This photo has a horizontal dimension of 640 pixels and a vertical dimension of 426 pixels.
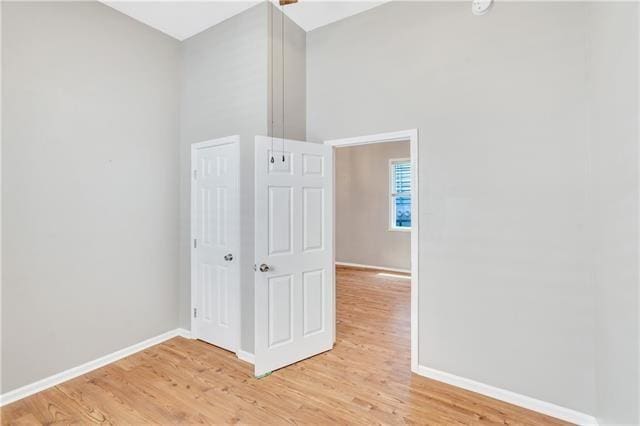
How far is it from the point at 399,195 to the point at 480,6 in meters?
4.50

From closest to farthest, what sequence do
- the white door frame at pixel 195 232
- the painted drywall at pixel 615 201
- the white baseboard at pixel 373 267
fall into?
1. the painted drywall at pixel 615 201
2. the white door frame at pixel 195 232
3. the white baseboard at pixel 373 267

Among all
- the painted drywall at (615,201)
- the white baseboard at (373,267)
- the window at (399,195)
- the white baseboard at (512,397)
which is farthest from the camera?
the window at (399,195)

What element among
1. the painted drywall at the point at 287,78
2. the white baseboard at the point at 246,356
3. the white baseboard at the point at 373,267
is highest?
the painted drywall at the point at 287,78

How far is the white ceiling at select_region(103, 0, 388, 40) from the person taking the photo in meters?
2.78

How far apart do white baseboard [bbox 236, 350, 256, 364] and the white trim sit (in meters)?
0.85

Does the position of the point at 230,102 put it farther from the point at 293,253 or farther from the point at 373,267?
the point at 373,267

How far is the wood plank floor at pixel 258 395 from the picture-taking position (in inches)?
80.5

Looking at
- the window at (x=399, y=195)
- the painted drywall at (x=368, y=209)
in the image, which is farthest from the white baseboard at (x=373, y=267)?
the window at (x=399, y=195)

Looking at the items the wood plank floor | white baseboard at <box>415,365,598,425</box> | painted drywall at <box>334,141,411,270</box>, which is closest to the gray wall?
the wood plank floor

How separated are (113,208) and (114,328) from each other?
1161 mm

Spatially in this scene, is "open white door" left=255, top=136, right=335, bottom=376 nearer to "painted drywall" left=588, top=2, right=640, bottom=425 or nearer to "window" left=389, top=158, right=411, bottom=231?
"painted drywall" left=588, top=2, right=640, bottom=425

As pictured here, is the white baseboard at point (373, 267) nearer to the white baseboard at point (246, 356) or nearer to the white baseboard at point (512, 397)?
the white baseboard at point (512, 397)

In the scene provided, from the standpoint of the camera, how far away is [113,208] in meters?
2.83

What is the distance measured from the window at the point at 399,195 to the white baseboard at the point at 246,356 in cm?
452
